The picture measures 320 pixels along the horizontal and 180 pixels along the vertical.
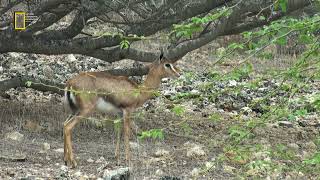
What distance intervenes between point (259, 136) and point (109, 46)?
2906mm

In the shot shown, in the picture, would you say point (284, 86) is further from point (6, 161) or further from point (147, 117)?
point (147, 117)

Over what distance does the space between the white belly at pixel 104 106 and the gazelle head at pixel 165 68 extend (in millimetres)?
1020

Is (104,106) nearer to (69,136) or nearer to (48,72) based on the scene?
(69,136)

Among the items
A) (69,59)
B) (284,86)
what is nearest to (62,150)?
(284,86)

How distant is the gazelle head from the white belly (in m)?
1.02

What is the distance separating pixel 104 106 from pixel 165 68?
4.28ft

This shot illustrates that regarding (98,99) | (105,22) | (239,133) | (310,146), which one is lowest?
(310,146)

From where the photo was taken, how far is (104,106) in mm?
10531

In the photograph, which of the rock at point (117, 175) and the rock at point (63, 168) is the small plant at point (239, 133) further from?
the rock at point (63, 168)

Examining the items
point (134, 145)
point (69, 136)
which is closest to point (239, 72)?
point (69, 136)

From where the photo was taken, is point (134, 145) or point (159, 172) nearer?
point (159, 172)

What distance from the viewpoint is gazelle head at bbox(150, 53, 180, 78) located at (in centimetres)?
1131

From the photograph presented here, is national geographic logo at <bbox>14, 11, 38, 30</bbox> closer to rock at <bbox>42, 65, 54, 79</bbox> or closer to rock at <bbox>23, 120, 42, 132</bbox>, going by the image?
rock at <bbox>23, 120, 42, 132</bbox>

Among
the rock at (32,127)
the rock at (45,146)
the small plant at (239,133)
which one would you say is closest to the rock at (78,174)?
the rock at (45,146)
